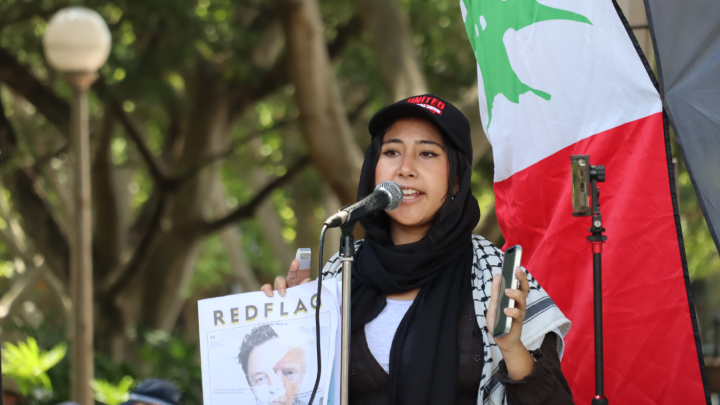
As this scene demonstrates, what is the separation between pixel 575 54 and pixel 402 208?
0.92 m

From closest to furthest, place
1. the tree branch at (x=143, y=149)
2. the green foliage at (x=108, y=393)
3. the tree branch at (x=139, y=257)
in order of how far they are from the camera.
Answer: the green foliage at (x=108, y=393)
the tree branch at (x=143, y=149)
the tree branch at (x=139, y=257)

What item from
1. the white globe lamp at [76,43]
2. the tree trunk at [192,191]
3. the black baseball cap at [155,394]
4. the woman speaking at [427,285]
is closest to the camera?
the woman speaking at [427,285]

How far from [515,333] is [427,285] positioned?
52cm

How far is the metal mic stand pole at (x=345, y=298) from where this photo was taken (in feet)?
6.85

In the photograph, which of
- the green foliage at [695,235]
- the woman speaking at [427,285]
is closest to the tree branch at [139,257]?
the green foliage at [695,235]

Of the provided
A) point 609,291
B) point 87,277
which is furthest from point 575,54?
point 87,277

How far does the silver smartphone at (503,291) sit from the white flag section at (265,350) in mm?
518

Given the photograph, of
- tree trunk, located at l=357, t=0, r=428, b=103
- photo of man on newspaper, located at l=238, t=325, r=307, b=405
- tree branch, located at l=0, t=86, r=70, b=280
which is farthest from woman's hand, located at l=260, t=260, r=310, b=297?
tree branch, located at l=0, t=86, r=70, b=280

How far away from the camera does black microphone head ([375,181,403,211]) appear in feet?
7.50

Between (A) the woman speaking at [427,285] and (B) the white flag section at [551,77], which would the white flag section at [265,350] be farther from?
(B) the white flag section at [551,77]

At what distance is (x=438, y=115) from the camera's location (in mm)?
2551

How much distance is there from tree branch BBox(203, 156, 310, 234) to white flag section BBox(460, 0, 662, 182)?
5.86 m

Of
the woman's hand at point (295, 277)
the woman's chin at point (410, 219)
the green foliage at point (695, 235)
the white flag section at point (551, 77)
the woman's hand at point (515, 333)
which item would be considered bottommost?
the woman's hand at point (515, 333)

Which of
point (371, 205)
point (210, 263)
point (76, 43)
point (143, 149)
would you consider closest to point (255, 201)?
point (143, 149)
